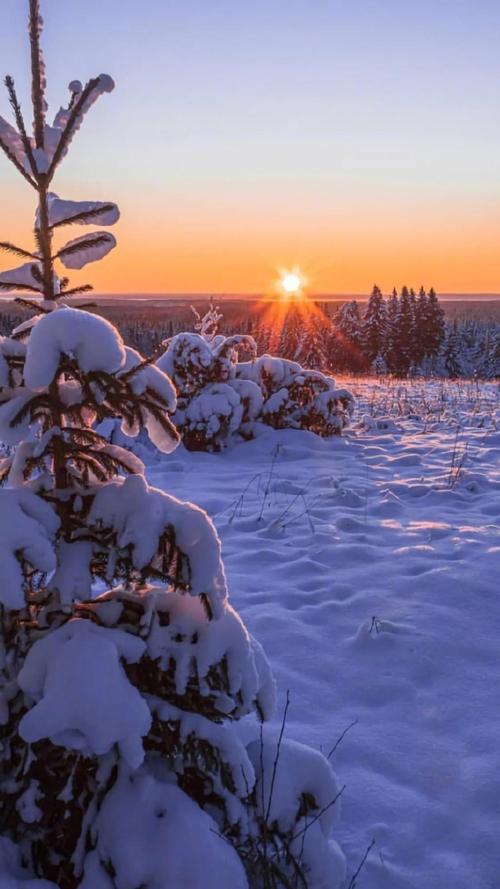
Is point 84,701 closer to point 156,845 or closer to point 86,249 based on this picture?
point 156,845

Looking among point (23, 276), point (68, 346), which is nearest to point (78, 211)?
point (23, 276)

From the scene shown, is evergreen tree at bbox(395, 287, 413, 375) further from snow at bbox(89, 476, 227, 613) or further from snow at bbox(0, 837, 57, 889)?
snow at bbox(0, 837, 57, 889)

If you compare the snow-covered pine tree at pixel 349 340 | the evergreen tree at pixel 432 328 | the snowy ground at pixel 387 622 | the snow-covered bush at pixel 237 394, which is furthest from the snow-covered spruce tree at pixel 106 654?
the evergreen tree at pixel 432 328

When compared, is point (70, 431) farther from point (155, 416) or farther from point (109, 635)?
point (109, 635)

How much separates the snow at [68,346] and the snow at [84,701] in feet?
2.40

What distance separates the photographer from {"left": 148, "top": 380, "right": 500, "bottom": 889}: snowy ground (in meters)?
2.64

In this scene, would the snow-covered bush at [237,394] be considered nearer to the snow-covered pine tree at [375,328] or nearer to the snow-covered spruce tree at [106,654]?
the snow-covered spruce tree at [106,654]

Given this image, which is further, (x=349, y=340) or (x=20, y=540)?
(x=349, y=340)

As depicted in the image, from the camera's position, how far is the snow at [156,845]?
1.84 metres

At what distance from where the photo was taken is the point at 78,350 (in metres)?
1.85

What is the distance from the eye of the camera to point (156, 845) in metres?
1.87

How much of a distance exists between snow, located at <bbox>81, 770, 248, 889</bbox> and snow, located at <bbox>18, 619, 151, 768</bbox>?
246mm

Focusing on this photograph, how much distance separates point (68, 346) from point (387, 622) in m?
2.92

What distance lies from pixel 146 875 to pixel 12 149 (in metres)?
2.13
